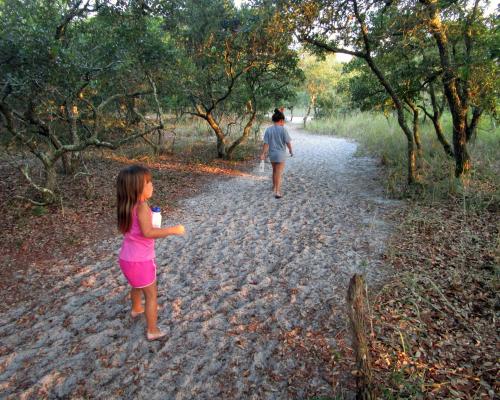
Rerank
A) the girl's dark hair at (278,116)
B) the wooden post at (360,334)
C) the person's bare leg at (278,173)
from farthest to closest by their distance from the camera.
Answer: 1. the person's bare leg at (278,173)
2. the girl's dark hair at (278,116)
3. the wooden post at (360,334)

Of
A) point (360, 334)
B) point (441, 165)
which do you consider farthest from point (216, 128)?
point (360, 334)

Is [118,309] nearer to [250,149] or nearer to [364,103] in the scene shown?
[364,103]

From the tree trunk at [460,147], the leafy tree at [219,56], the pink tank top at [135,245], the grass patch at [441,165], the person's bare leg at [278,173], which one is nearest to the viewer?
the pink tank top at [135,245]

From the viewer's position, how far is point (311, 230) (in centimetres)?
585

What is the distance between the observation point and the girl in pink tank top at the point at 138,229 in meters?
2.71

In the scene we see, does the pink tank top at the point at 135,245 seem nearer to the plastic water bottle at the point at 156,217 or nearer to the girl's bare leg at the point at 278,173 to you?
the plastic water bottle at the point at 156,217

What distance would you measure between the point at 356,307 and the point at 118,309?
2.63 meters

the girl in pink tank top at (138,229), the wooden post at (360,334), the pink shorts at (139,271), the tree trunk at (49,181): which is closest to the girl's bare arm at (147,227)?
the girl in pink tank top at (138,229)

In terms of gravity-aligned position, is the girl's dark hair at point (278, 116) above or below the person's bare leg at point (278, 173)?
above

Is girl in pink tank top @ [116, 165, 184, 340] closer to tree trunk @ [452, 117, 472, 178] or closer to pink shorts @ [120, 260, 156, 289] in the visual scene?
pink shorts @ [120, 260, 156, 289]

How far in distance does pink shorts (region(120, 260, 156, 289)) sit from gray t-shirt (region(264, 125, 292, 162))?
193 inches

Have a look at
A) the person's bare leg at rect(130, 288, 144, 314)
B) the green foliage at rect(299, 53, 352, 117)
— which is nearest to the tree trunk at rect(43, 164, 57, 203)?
the person's bare leg at rect(130, 288, 144, 314)

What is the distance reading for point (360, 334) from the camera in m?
2.24

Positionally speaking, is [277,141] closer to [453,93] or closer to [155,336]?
[453,93]
